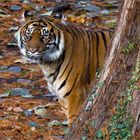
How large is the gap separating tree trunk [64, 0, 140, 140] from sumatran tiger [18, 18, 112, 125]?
46.8 inches

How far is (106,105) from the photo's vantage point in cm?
494

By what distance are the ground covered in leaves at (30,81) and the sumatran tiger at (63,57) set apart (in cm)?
28

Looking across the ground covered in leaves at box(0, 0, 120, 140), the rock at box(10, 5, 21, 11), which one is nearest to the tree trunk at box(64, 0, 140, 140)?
the ground covered in leaves at box(0, 0, 120, 140)

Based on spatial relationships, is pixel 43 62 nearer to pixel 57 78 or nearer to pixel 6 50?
pixel 57 78

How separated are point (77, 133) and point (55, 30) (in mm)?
1511

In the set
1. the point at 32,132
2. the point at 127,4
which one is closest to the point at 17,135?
the point at 32,132

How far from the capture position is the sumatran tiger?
247 inches

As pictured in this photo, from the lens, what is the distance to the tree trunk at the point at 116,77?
4.73 metres

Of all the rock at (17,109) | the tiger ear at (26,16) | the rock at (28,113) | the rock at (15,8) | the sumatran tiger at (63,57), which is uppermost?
the tiger ear at (26,16)

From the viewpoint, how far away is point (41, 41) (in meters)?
6.23

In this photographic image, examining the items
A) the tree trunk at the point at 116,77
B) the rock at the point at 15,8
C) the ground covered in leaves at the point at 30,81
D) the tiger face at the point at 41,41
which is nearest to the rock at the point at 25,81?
the ground covered in leaves at the point at 30,81

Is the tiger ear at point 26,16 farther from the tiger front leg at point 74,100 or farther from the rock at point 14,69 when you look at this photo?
the rock at point 14,69

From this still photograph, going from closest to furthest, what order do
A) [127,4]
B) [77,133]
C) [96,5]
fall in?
[127,4], [77,133], [96,5]

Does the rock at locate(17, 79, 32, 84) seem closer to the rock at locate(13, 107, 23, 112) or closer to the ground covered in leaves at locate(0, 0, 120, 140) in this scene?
the ground covered in leaves at locate(0, 0, 120, 140)
